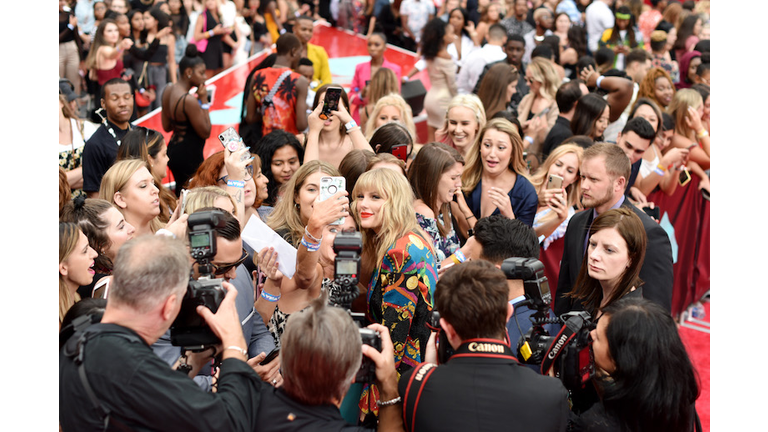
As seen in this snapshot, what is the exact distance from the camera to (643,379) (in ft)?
7.78

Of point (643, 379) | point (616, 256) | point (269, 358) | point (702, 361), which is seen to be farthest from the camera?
point (702, 361)

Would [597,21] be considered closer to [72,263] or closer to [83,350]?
[72,263]

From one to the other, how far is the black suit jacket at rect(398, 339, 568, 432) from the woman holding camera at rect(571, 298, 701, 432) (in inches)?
8.9

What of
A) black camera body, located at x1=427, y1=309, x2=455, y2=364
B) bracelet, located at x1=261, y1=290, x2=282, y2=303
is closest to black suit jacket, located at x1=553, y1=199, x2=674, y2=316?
black camera body, located at x1=427, y1=309, x2=455, y2=364

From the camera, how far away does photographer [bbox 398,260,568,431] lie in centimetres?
223

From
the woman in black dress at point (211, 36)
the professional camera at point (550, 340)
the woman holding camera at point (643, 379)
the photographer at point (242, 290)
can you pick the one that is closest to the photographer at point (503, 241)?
the professional camera at point (550, 340)

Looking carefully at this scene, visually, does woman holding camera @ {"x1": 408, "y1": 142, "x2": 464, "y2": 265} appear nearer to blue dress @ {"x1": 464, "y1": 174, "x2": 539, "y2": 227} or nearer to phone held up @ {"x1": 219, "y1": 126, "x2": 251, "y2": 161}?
blue dress @ {"x1": 464, "y1": 174, "x2": 539, "y2": 227}

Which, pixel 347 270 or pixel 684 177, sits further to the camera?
pixel 684 177

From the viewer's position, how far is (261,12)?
12.3 m

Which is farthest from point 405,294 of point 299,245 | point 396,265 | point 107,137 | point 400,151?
point 107,137

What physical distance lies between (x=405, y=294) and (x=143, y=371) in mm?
1328

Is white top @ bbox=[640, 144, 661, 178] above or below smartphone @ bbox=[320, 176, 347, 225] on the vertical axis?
below

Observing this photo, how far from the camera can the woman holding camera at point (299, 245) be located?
126 inches

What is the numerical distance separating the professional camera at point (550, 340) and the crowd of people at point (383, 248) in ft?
0.19
